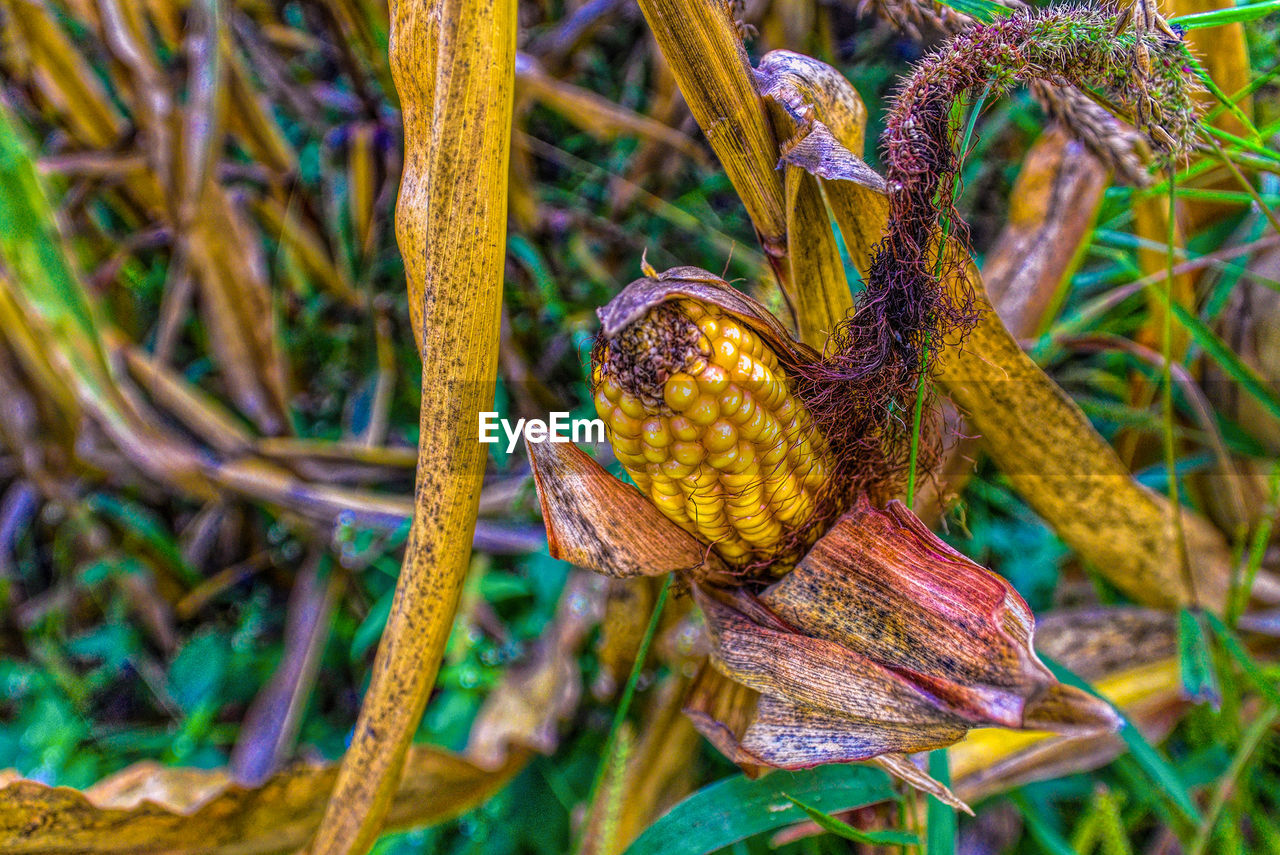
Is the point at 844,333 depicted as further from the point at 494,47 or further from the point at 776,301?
the point at 494,47

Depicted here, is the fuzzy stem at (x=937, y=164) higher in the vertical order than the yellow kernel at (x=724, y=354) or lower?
higher

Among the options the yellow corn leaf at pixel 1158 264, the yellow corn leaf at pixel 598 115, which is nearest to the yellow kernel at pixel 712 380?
the yellow corn leaf at pixel 1158 264

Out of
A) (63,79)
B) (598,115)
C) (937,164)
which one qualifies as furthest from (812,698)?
(63,79)

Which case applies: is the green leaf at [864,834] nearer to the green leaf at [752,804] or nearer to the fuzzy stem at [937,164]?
the green leaf at [752,804]

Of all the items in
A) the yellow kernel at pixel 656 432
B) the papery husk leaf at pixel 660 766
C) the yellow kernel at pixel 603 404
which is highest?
the yellow kernel at pixel 603 404

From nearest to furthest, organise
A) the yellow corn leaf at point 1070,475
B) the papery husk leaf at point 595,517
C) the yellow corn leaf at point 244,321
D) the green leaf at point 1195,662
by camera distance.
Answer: the papery husk leaf at point 595,517 → the yellow corn leaf at point 1070,475 → the green leaf at point 1195,662 → the yellow corn leaf at point 244,321

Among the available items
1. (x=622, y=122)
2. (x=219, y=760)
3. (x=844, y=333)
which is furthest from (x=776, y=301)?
(x=219, y=760)

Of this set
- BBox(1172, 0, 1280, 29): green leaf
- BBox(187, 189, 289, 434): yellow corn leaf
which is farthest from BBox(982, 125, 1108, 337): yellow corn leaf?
BBox(187, 189, 289, 434): yellow corn leaf
